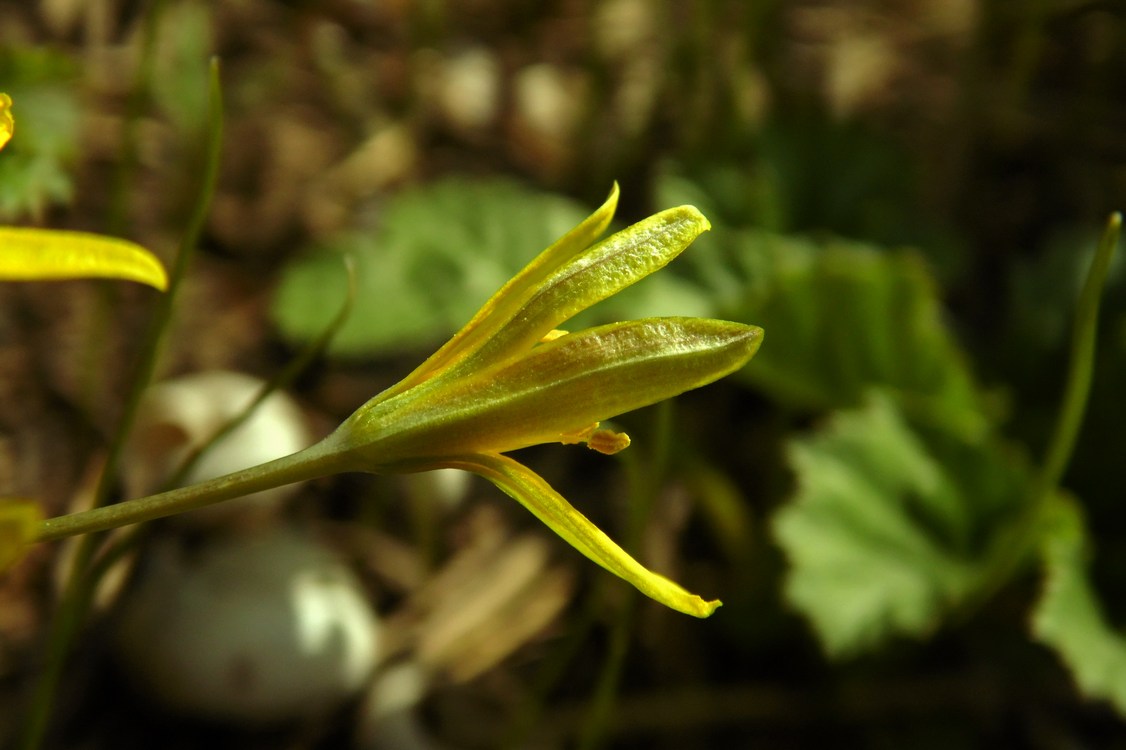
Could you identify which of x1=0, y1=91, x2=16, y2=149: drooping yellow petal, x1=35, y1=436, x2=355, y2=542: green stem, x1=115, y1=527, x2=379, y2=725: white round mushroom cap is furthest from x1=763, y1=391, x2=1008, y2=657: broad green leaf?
x1=0, y1=91, x2=16, y2=149: drooping yellow petal

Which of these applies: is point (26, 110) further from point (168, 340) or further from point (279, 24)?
point (279, 24)

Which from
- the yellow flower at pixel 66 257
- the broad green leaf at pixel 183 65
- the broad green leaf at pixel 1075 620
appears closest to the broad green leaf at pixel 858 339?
the broad green leaf at pixel 1075 620

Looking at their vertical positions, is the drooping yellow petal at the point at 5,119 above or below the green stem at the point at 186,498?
above

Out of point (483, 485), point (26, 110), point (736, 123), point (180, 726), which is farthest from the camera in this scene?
point (736, 123)

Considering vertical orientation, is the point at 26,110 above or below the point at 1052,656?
above

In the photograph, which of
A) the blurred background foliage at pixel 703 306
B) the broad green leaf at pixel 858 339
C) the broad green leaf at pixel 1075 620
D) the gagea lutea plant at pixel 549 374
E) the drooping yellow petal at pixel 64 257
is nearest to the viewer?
the drooping yellow petal at pixel 64 257

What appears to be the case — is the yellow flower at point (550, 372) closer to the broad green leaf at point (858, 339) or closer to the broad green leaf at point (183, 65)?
the broad green leaf at point (858, 339)

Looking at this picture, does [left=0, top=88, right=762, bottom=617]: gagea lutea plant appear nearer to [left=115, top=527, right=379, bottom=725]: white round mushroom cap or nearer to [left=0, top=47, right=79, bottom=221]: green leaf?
[left=0, top=47, right=79, bottom=221]: green leaf

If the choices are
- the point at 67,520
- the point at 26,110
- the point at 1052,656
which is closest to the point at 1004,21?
the point at 1052,656
